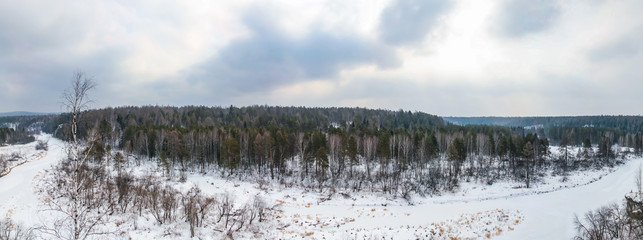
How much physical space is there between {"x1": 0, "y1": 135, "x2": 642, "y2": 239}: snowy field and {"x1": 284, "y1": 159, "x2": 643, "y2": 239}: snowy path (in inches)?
3.6

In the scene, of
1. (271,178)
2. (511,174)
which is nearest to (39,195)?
(271,178)

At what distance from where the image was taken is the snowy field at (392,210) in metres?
25.6

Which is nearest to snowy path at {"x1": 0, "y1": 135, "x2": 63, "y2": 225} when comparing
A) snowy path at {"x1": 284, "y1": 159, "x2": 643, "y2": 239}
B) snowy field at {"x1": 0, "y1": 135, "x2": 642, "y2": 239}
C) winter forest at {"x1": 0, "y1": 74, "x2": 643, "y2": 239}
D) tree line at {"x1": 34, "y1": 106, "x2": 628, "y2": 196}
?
snowy field at {"x1": 0, "y1": 135, "x2": 642, "y2": 239}

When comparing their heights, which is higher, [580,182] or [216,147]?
[216,147]

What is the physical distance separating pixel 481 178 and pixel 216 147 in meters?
52.8

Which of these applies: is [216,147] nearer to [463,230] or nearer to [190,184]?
[190,184]

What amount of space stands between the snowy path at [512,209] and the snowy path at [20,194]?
78.4ft

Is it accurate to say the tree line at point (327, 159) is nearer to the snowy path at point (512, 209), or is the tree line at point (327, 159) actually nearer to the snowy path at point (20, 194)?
the snowy path at point (512, 209)

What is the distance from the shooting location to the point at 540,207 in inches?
1455

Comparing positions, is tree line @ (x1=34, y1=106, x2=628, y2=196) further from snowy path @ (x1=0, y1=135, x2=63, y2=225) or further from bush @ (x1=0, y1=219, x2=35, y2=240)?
bush @ (x1=0, y1=219, x2=35, y2=240)

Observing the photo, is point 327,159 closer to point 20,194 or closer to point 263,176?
point 263,176

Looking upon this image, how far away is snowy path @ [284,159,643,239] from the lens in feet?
93.6

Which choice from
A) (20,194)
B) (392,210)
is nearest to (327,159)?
(392,210)

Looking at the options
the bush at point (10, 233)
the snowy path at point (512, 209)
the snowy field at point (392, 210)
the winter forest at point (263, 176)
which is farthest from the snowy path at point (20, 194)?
the snowy path at point (512, 209)
